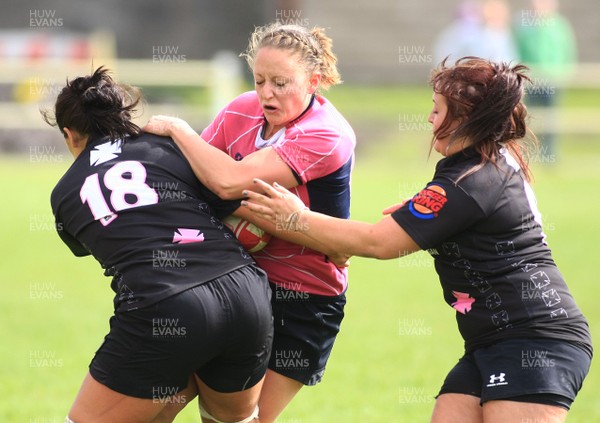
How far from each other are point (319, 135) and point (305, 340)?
96cm

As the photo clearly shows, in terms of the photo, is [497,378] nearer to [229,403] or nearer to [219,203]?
[229,403]

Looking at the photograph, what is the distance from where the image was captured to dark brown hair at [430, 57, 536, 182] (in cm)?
393

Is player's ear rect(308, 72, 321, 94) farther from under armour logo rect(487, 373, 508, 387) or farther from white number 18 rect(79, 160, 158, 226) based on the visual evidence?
under armour logo rect(487, 373, 508, 387)

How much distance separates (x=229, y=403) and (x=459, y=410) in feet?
3.16

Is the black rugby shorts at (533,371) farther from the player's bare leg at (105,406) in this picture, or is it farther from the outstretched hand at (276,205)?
the player's bare leg at (105,406)

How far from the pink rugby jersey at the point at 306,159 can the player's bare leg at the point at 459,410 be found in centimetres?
79

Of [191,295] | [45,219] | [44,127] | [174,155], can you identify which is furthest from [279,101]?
[44,127]

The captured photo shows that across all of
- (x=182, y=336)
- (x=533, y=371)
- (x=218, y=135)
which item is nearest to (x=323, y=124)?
(x=218, y=135)

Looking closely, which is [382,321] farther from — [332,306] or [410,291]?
[332,306]

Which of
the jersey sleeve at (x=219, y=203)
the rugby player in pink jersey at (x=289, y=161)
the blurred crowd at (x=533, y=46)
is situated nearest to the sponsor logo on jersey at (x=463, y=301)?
the rugby player in pink jersey at (x=289, y=161)

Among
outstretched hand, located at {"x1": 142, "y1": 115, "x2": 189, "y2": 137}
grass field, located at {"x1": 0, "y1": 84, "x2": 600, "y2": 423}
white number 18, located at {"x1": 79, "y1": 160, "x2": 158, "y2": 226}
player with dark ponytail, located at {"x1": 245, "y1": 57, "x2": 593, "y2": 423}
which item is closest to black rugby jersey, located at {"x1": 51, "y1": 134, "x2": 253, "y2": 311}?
white number 18, located at {"x1": 79, "y1": 160, "x2": 158, "y2": 226}

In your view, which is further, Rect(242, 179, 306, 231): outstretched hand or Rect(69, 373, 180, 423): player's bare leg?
Rect(242, 179, 306, 231): outstretched hand

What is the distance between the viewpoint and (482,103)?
394 cm

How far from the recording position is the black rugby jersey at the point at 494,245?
385cm
